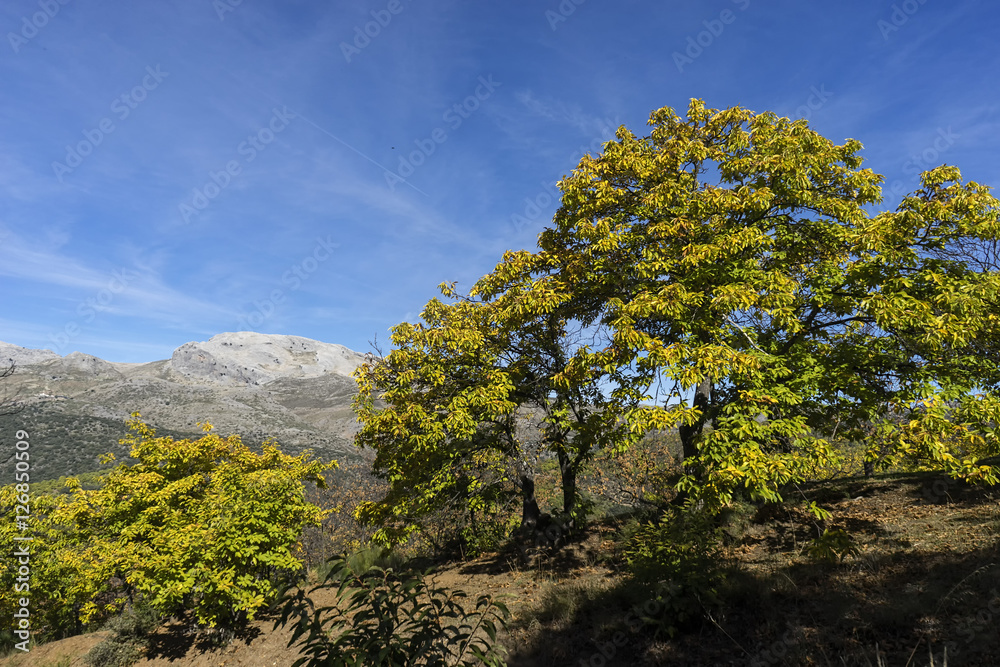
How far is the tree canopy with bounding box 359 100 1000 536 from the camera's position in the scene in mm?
6668

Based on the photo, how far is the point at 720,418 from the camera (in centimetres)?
697

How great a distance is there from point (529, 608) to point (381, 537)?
3.58 m

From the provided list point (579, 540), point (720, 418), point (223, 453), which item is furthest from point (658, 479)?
point (223, 453)

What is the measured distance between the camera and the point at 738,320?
8.89 metres

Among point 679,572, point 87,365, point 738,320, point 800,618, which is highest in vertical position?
point 87,365

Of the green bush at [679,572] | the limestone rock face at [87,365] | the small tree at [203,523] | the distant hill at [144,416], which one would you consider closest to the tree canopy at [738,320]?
the green bush at [679,572]

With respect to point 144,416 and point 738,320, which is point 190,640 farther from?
point 144,416

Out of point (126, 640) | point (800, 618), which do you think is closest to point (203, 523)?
point (126, 640)

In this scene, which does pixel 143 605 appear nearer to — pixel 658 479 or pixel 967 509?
pixel 658 479

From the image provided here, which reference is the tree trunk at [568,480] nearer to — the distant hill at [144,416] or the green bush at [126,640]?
the green bush at [126,640]

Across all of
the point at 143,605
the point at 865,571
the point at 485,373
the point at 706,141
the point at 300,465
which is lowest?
the point at 143,605

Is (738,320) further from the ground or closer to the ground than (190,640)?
further from the ground

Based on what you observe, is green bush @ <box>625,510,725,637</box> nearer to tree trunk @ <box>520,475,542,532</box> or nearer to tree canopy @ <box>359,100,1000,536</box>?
tree canopy @ <box>359,100,1000,536</box>

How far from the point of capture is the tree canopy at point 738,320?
667 cm
